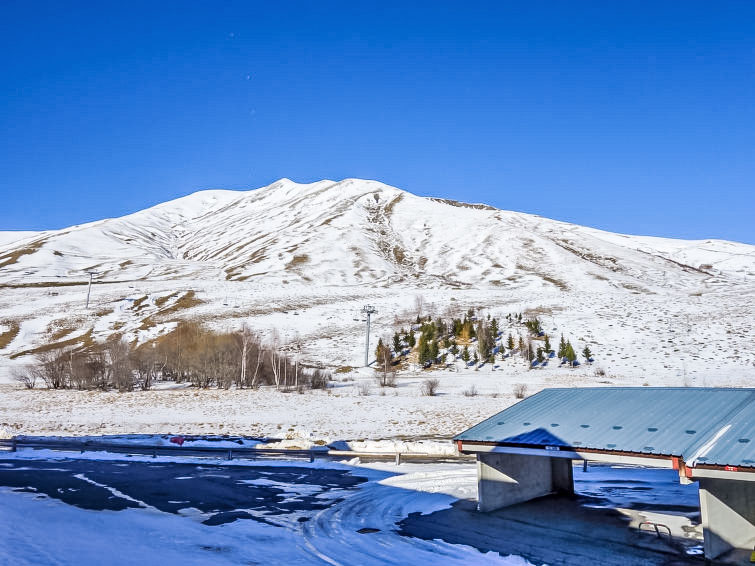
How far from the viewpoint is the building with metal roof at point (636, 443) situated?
1398cm

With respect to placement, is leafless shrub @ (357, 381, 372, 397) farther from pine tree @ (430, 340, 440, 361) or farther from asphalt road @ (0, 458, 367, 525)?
asphalt road @ (0, 458, 367, 525)

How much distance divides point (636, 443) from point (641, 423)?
4.55 ft

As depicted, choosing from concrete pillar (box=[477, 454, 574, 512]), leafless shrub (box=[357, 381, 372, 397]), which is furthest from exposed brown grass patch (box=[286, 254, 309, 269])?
concrete pillar (box=[477, 454, 574, 512])

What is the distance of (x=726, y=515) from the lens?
46.5ft

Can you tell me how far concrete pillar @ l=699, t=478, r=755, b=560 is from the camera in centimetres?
1398

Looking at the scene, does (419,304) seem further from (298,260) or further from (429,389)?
(298,260)

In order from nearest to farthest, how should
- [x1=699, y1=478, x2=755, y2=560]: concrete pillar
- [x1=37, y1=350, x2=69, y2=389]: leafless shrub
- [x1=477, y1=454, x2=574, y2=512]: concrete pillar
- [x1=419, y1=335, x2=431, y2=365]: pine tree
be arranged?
[x1=699, y1=478, x2=755, y2=560]: concrete pillar < [x1=477, y1=454, x2=574, y2=512]: concrete pillar < [x1=37, y1=350, x2=69, y2=389]: leafless shrub < [x1=419, y1=335, x2=431, y2=365]: pine tree

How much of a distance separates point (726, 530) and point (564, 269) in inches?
5320

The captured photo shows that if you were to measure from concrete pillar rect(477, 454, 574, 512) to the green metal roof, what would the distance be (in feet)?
3.87

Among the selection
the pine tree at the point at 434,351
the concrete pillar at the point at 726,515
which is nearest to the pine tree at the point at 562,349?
the pine tree at the point at 434,351

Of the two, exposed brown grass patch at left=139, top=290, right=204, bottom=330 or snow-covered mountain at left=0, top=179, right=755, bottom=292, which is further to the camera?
snow-covered mountain at left=0, top=179, right=755, bottom=292

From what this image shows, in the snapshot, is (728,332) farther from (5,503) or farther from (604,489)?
(5,503)

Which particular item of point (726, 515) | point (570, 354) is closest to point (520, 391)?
point (570, 354)

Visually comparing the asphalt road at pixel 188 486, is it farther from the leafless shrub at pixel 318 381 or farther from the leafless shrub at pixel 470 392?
the leafless shrub at pixel 318 381
